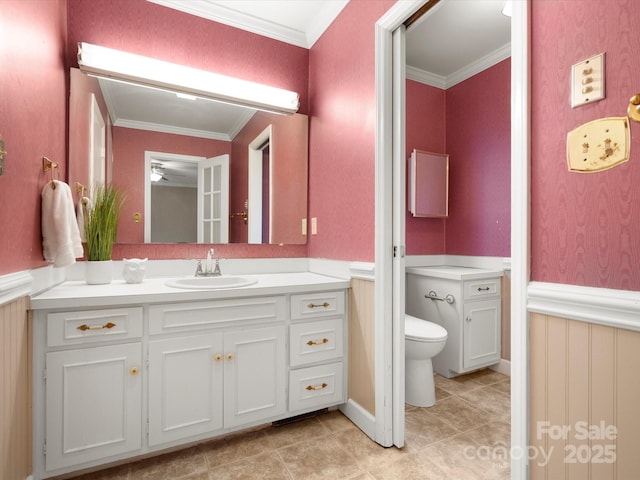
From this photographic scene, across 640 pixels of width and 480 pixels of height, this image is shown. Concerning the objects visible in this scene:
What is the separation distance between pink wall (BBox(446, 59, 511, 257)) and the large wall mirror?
1450 millimetres

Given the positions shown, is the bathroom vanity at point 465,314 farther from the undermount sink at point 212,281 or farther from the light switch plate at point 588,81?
the light switch plate at point 588,81

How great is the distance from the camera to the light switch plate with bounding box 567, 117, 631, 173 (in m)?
0.82

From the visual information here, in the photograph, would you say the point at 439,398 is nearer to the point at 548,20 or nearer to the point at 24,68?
the point at 548,20

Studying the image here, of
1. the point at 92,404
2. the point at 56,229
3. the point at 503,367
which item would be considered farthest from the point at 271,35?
the point at 503,367

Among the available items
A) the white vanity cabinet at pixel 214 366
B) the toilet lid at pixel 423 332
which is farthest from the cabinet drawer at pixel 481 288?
the white vanity cabinet at pixel 214 366

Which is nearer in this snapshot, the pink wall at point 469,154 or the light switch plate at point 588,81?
the light switch plate at point 588,81

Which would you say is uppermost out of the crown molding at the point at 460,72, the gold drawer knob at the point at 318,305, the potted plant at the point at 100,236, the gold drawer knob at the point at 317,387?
the crown molding at the point at 460,72

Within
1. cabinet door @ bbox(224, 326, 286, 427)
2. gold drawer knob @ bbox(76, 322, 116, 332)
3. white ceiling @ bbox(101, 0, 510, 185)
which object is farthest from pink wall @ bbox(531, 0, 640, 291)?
gold drawer knob @ bbox(76, 322, 116, 332)

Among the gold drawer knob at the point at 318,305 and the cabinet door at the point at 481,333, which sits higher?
the gold drawer knob at the point at 318,305

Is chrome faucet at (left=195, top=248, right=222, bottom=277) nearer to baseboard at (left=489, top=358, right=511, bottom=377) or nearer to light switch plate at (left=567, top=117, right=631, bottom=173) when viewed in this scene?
light switch plate at (left=567, top=117, right=631, bottom=173)

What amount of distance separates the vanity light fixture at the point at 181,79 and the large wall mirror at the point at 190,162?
0.05 meters

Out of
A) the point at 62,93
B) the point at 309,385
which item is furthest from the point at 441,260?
the point at 62,93

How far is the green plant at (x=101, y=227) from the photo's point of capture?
171 cm

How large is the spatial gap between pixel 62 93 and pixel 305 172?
4.73ft
